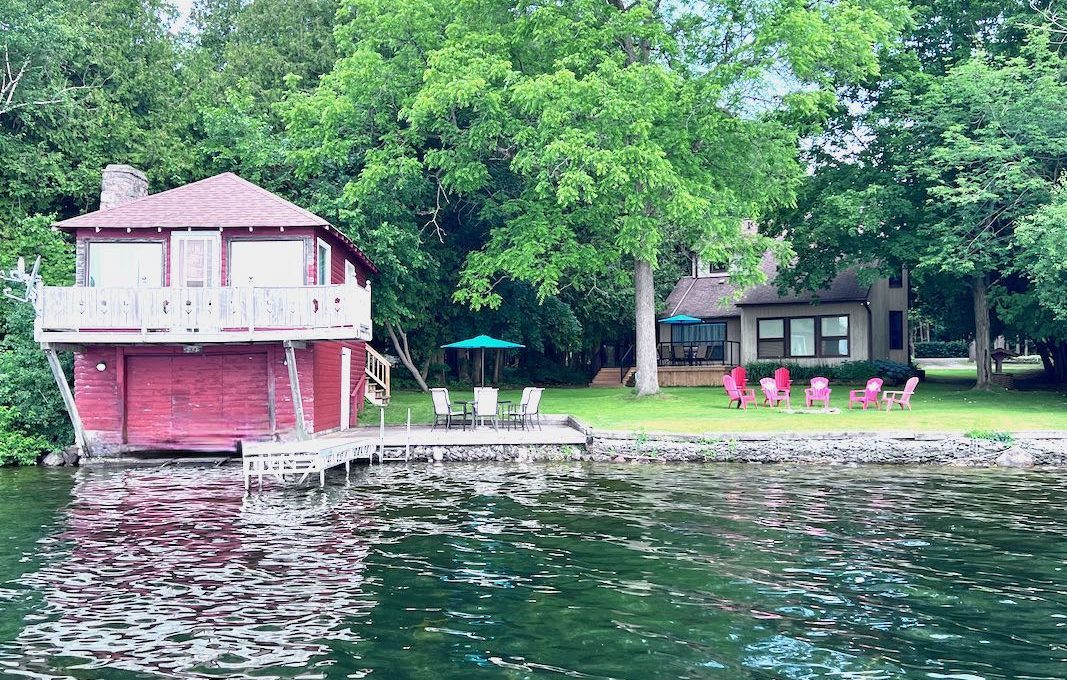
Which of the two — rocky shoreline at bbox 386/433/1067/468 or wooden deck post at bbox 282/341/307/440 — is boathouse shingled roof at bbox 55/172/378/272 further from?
rocky shoreline at bbox 386/433/1067/468

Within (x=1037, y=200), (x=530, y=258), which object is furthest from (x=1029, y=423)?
(x=530, y=258)

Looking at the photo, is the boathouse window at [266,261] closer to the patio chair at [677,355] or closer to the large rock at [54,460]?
the large rock at [54,460]

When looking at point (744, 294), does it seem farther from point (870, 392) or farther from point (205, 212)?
point (205, 212)

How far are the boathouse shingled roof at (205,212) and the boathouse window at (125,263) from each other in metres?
0.66

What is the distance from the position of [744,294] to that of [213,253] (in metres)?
24.8

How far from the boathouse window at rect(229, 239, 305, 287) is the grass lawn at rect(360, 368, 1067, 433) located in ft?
24.6

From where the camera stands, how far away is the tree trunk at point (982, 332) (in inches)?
1417

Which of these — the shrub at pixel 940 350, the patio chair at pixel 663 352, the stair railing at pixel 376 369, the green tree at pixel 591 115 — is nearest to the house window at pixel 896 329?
the patio chair at pixel 663 352

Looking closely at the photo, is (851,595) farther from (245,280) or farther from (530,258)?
(530,258)

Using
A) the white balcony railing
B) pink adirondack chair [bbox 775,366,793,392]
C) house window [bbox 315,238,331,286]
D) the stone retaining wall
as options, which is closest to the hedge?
pink adirondack chair [bbox 775,366,793,392]

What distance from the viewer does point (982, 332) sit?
3644 cm

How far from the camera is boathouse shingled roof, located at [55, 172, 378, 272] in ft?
77.0

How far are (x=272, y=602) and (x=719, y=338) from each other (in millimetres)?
39530

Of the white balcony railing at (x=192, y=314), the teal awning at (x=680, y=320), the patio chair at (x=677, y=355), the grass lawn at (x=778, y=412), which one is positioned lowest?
the grass lawn at (x=778, y=412)
